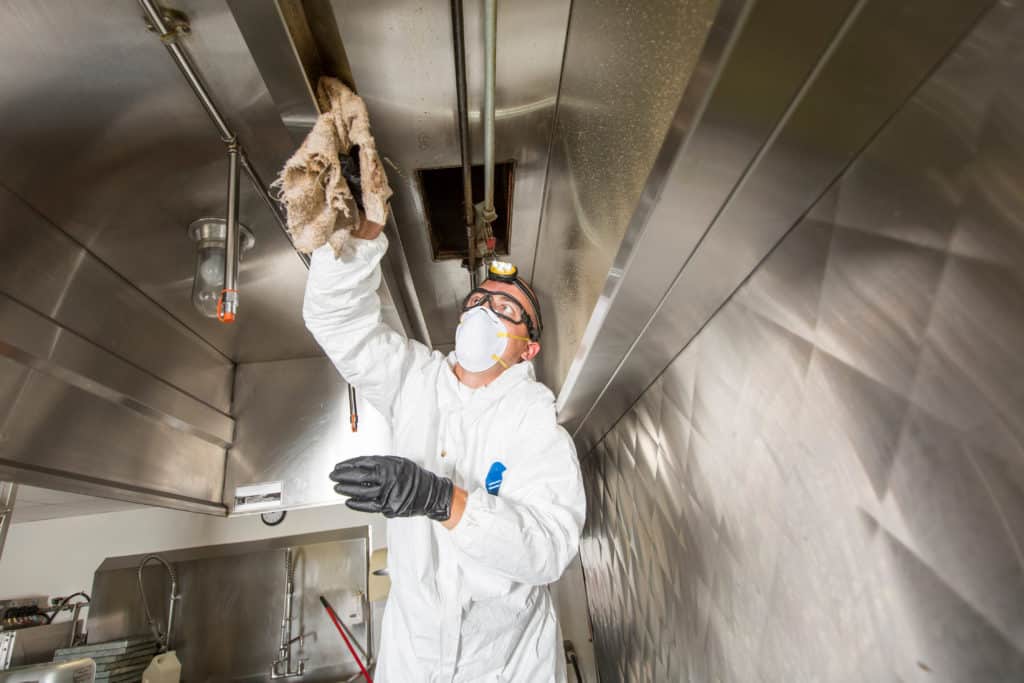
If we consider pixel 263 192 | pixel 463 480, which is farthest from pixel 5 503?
pixel 463 480

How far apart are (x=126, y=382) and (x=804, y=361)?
6.00 feet

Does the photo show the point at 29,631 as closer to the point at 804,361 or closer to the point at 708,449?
the point at 708,449

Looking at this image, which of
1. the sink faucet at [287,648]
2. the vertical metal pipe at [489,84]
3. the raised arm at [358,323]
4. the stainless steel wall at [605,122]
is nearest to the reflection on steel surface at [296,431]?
→ the raised arm at [358,323]

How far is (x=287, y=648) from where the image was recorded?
2.79 metres

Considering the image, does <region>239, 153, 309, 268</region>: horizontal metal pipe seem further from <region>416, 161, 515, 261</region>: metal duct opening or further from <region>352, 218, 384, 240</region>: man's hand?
<region>416, 161, 515, 261</region>: metal duct opening

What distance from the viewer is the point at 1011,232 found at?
32 centimetres

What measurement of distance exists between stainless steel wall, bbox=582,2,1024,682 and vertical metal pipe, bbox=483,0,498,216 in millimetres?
522

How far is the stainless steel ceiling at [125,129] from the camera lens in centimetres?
83

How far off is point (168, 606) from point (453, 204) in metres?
2.90

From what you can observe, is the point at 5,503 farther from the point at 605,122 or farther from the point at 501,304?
the point at 605,122

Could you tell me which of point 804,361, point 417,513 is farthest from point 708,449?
point 417,513

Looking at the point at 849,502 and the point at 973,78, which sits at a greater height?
the point at 973,78

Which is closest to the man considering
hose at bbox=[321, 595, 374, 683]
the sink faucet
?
hose at bbox=[321, 595, 374, 683]

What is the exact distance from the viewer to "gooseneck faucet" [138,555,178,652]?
2.76m
